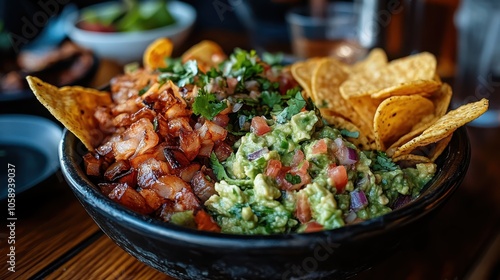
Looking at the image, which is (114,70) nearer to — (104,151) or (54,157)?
(54,157)

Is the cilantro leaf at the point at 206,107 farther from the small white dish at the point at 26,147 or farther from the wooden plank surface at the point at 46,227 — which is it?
the small white dish at the point at 26,147

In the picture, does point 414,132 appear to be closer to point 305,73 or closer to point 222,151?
point 305,73

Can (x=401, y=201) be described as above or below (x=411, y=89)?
below

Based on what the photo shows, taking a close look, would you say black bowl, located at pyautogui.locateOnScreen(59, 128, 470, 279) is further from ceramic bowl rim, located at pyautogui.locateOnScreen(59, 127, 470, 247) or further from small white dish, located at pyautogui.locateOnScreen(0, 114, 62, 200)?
small white dish, located at pyautogui.locateOnScreen(0, 114, 62, 200)

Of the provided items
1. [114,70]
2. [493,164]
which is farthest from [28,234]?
[493,164]

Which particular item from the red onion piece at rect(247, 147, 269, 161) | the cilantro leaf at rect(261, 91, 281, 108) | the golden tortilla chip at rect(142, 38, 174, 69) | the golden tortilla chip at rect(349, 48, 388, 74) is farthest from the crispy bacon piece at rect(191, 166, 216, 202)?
the golden tortilla chip at rect(349, 48, 388, 74)

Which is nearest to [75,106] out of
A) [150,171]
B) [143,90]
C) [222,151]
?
[143,90]
